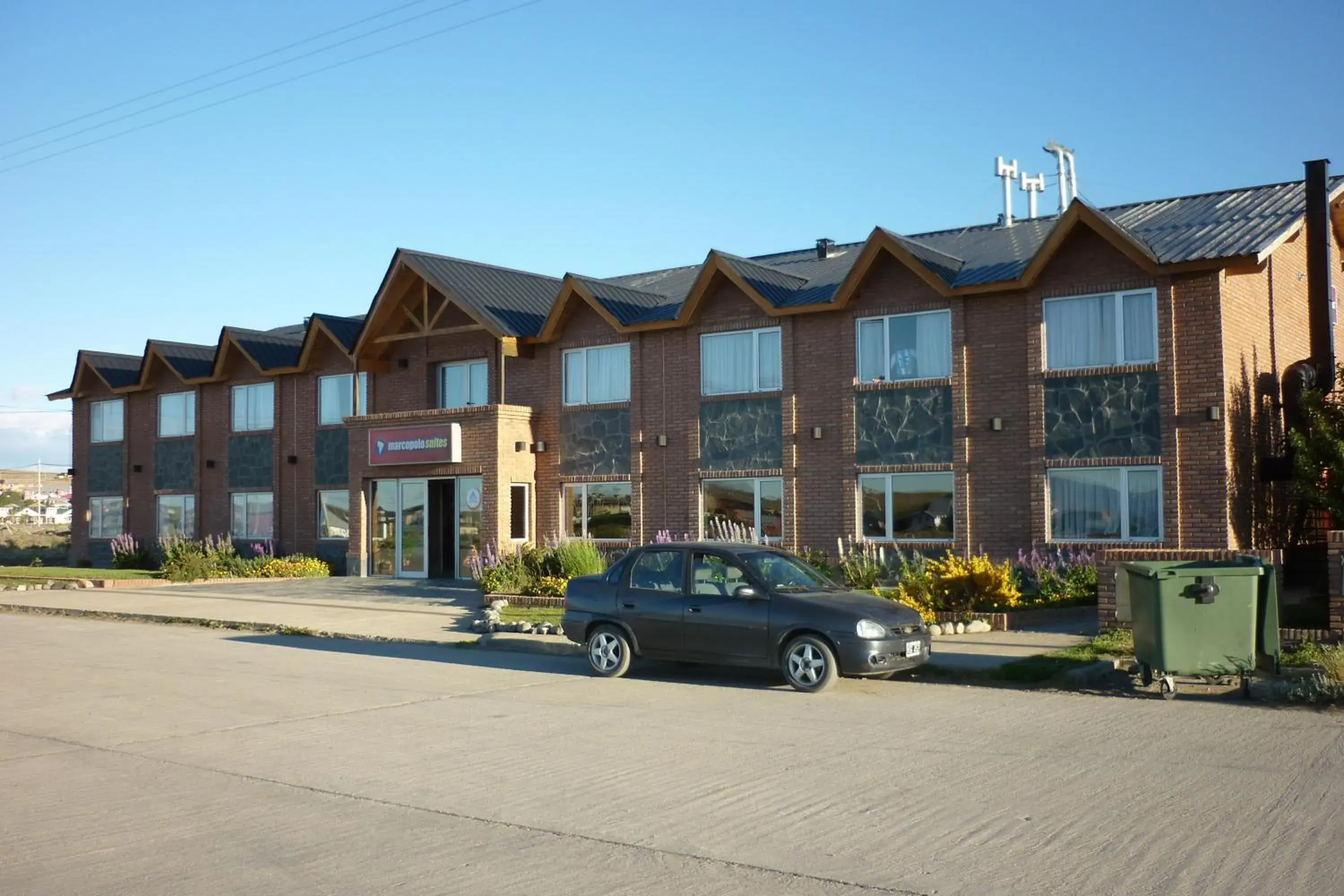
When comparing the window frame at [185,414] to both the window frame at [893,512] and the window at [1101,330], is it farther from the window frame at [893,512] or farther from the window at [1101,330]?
the window at [1101,330]

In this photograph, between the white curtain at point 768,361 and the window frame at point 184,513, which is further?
the window frame at point 184,513

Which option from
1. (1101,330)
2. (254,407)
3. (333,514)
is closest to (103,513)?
(254,407)

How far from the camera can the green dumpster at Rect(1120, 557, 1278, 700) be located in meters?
11.8

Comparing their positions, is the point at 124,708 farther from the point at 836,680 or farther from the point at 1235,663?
the point at 1235,663

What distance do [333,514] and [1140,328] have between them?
2080 cm

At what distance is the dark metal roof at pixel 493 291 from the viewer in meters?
28.6

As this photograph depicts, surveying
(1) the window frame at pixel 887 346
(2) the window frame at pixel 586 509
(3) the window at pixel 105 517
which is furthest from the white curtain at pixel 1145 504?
(3) the window at pixel 105 517


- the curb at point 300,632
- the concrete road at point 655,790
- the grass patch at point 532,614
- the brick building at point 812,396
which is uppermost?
the brick building at point 812,396

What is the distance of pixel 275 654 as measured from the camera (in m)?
16.3

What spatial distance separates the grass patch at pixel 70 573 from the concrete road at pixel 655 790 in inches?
757

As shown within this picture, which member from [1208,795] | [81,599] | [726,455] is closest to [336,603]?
[81,599]

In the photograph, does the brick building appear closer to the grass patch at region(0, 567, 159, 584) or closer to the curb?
the grass patch at region(0, 567, 159, 584)

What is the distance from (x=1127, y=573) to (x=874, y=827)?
22.2 ft

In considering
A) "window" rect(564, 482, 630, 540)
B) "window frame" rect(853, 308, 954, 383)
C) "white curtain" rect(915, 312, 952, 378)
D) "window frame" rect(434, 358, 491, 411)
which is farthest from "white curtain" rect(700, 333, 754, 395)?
"window frame" rect(434, 358, 491, 411)
